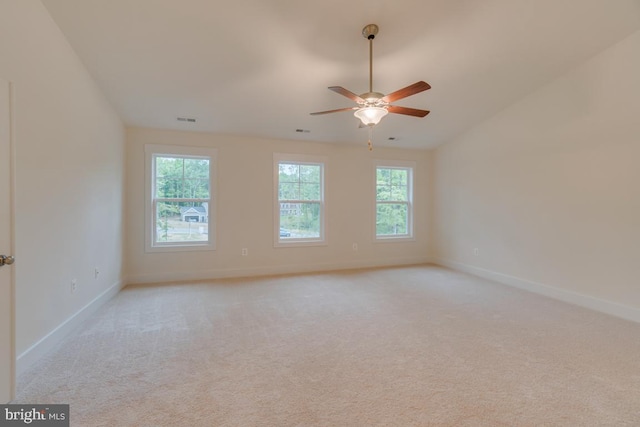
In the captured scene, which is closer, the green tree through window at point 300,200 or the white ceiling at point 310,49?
the white ceiling at point 310,49

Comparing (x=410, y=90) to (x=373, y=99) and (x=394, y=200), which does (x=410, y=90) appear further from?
(x=394, y=200)

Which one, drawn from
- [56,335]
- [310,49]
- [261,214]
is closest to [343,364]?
[56,335]

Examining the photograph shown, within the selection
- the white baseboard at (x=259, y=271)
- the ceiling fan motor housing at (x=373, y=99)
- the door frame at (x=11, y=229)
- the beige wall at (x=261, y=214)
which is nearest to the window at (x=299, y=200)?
the beige wall at (x=261, y=214)

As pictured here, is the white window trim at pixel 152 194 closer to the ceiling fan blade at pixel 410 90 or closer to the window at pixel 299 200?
the window at pixel 299 200

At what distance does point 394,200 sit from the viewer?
602 cm

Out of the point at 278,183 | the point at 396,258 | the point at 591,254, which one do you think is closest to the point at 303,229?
the point at 278,183

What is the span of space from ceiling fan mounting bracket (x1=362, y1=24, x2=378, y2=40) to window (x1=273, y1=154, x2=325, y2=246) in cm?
264

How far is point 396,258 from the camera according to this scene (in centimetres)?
595

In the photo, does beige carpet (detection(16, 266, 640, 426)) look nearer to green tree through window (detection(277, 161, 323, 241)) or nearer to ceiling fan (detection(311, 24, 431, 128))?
green tree through window (detection(277, 161, 323, 241))

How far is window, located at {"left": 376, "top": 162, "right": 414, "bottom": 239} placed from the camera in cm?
592

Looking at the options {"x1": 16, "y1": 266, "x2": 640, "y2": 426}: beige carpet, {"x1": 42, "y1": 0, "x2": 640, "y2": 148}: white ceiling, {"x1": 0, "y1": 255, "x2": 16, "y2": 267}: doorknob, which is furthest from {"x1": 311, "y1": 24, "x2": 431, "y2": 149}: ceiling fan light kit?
{"x1": 0, "y1": 255, "x2": 16, "y2": 267}: doorknob

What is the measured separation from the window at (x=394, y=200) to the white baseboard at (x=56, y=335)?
15.0ft

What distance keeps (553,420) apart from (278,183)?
4439 millimetres

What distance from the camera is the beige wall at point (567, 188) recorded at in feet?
10.5
